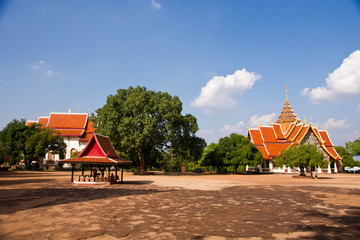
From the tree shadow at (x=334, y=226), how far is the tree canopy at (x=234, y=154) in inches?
1274

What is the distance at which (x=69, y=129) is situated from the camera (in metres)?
58.1

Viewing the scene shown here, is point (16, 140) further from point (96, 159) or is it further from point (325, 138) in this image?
point (325, 138)

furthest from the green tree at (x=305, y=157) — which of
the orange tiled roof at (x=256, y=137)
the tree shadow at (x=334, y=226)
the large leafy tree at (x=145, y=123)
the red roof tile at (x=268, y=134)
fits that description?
the tree shadow at (x=334, y=226)

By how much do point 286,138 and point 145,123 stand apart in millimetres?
31623

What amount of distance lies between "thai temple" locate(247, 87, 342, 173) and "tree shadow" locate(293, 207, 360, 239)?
40.0m

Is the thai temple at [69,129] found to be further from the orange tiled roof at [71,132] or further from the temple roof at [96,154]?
the temple roof at [96,154]

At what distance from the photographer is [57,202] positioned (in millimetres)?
11125

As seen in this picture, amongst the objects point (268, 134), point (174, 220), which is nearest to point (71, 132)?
point (268, 134)

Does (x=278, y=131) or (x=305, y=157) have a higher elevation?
(x=278, y=131)

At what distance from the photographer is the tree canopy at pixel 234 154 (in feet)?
136

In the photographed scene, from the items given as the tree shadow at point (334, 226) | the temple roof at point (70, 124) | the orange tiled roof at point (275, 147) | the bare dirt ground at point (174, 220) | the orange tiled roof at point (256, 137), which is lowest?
the bare dirt ground at point (174, 220)

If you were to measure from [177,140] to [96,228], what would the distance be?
92.8 feet

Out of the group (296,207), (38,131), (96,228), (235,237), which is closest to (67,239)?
(96,228)

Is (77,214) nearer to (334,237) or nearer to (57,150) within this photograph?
(334,237)
